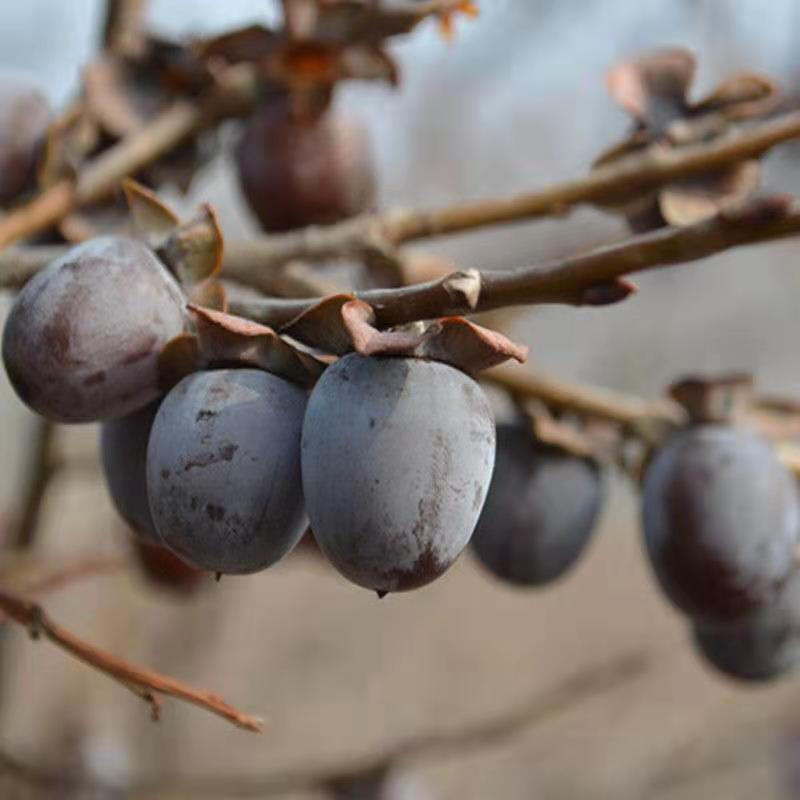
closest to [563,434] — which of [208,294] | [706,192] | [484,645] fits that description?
[706,192]

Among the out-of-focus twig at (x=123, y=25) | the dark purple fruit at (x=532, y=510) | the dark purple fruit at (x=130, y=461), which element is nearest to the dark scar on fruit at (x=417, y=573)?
the dark purple fruit at (x=130, y=461)

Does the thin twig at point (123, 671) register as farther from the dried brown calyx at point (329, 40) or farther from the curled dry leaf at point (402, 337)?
the dried brown calyx at point (329, 40)

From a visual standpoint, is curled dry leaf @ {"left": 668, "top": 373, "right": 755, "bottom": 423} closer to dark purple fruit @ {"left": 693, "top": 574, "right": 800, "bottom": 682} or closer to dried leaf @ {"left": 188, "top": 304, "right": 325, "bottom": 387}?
dark purple fruit @ {"left": 693, "top": 574, "right": 800, "bottom": 682}

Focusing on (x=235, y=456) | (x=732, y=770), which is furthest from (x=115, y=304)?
(x=732, y=770)

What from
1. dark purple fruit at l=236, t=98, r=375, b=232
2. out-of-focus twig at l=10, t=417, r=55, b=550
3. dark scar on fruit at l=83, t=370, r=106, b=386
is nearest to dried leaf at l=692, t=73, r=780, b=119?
dark purple fruit at l=236, t=98, r=375, b=232

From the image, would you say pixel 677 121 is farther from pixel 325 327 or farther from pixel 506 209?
pixel 325 327


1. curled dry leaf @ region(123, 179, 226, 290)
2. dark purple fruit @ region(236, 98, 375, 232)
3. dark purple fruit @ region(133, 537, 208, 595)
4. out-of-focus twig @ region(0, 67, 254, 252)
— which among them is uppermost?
curled dry leaf @ region(123, 179, 226, 290)
